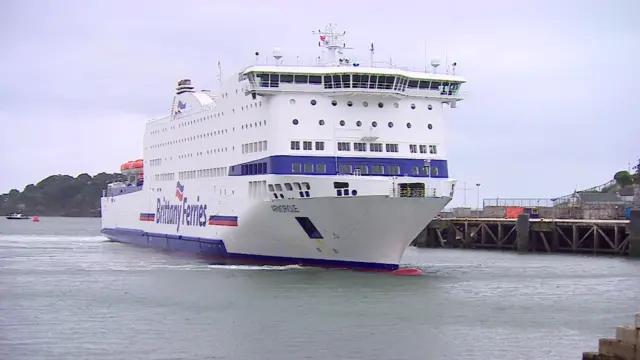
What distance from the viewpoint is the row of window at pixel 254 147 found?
31.6 metres

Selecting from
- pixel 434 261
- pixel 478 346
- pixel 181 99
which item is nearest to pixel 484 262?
pixel 434 261

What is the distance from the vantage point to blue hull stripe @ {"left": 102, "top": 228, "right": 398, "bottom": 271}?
30.0 m

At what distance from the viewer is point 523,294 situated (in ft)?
88.9

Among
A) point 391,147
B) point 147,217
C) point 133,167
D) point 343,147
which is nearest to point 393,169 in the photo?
point 391,147

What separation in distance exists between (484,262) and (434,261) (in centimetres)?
217

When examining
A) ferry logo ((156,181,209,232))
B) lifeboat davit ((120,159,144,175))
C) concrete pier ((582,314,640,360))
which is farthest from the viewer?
lifeboat davit ((120,159,144,175))

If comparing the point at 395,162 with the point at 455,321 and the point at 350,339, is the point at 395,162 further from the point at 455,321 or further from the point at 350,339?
the point at 350,339

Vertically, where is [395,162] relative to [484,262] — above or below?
above

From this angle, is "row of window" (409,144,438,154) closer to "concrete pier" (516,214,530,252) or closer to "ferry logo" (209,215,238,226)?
"ferry logo" (209,215,238,226)

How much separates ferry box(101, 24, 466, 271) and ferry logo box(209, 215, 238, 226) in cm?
4

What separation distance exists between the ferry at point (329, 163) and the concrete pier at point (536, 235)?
1528 centimetres

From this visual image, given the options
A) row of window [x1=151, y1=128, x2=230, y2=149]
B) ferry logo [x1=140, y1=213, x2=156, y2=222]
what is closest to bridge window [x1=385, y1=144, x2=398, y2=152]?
row of window [x1=151, y1=128, x2=230, y2=149]

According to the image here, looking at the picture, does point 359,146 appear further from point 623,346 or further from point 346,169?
point 623,346

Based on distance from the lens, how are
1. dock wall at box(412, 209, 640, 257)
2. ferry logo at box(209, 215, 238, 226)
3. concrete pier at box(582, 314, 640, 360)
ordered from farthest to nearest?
dock wall at box(412, 209, 640, 257), ferry logo at box(209, 215, 238, 226), concrete pier at box(582, 314, 640, 360)
